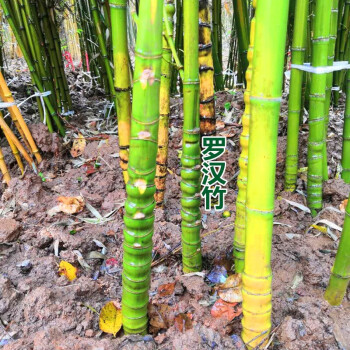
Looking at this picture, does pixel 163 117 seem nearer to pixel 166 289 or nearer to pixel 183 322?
pixel 166 289

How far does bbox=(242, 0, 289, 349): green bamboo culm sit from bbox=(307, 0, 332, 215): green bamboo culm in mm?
653

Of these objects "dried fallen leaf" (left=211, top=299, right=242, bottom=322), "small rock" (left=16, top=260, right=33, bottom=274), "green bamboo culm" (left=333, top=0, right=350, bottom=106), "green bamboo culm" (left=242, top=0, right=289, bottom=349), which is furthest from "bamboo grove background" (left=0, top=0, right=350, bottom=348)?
"green bamboo culm" (left=333, top=0, right=350, bottom=106)

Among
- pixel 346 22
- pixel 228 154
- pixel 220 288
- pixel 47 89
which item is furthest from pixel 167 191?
pixel 346 22

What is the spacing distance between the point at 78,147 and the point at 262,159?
171 centimetres

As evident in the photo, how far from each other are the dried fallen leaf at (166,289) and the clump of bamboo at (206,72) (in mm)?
530

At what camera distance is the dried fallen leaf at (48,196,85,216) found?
1.58m

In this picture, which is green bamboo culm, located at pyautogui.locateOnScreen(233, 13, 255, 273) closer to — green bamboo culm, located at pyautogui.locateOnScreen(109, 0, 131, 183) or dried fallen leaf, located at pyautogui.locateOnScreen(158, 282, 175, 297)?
dried fallen leaf, located at pyautogui.locateOnScreen(158, 282, 175, 297)

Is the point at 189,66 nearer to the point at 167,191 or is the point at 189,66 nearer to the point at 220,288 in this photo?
the point at 220,288

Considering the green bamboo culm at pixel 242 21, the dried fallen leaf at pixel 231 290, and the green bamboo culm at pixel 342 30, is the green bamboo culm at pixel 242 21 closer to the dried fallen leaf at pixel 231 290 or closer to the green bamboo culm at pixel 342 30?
the green bamboo culm at pixel 342 30

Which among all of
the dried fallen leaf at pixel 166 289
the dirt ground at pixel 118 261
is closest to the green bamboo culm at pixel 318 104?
the dirt ground at pixel 118 261

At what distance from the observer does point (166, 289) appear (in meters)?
1.11

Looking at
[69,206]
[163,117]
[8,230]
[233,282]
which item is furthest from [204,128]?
[8,230]

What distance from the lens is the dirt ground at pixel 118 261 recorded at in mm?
878

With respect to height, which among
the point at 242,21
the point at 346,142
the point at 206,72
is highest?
the point at 242,21
